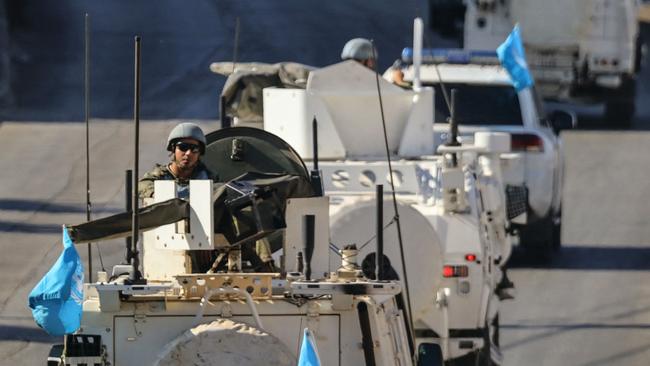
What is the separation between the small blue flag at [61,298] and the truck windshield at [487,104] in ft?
37.7

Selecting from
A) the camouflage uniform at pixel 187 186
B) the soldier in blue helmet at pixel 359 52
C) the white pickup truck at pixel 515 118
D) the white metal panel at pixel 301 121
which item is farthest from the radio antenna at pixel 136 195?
the white pickup truck at pixel 515 118

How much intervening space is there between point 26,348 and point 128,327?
750cm

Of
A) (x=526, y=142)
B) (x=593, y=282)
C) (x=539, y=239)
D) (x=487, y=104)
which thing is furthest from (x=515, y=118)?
(x=593, y=282)

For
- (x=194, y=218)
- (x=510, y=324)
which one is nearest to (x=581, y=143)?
(x=510, y=324)

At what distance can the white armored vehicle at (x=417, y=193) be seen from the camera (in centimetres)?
1252

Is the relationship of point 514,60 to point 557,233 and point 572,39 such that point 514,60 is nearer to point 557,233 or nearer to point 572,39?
point 557,233

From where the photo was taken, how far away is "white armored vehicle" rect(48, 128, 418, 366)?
299 inches

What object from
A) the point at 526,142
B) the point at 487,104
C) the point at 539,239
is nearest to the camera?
the point at 526,142

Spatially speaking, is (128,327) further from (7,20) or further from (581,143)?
(7,20)

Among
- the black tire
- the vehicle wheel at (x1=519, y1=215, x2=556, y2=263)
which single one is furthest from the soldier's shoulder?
the black tire

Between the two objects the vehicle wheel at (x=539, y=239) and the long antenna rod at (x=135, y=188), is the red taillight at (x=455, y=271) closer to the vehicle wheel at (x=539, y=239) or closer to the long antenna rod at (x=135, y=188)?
the long antenna rod at (x=135, y=188)

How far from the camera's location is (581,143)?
2828cm

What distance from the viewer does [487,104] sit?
19.3 m

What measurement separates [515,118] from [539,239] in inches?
59.0
